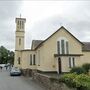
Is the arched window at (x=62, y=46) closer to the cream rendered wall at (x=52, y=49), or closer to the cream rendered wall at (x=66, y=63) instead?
the cream rendered wall at (x=52, y=49)

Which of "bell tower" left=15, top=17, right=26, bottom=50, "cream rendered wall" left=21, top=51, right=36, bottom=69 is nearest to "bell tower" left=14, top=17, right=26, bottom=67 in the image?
"bell tower" left=15, top=17, right=26, bottom=50

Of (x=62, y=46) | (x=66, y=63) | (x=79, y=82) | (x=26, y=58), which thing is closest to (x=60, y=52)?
(x=62, y=46)

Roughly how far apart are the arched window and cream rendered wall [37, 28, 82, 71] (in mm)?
570

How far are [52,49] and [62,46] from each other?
6.23ft

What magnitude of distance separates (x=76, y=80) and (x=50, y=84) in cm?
605

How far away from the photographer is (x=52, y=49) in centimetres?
4159

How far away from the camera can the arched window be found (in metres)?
41.9

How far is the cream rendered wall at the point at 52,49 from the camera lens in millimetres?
41219

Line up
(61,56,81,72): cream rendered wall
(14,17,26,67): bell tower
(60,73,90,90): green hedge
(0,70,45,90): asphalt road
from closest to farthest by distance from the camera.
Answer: (60,73,90,90): green hedge → (0,70,45,90): asphalt road → (61,56,81,72): cream rendered wall → (14,17,26,67): bell tower

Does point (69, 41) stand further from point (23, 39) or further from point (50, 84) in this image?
point (50, 84)

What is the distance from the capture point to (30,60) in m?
50.2

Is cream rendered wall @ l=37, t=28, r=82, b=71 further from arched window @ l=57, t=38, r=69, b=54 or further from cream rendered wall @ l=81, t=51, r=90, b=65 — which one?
cream rendered wall @ l=81, t=51, r=90, b=65

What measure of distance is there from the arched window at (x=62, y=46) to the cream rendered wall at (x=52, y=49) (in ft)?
1.87

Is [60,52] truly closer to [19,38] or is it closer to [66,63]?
[66,63]
